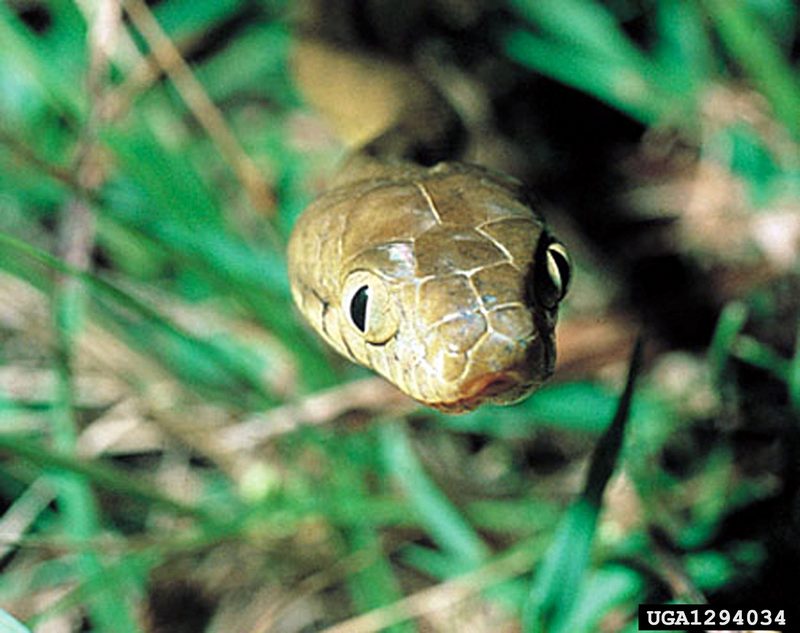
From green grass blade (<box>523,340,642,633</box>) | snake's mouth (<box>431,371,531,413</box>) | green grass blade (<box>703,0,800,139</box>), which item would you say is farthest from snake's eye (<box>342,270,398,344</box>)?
green grass blade (<box>703,0,800,139</box>)

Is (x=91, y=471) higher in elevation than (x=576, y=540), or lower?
higher

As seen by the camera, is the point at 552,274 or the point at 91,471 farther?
the point at 91,471

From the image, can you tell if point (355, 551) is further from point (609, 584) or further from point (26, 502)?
point (26, 502)

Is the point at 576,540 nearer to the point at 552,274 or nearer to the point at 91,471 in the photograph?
the point at 552,274

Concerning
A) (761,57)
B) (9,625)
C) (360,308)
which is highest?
(761,57)

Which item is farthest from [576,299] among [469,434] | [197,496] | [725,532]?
[197,496]

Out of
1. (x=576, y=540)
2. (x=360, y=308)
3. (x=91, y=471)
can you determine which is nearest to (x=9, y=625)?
(x=91, y=471)

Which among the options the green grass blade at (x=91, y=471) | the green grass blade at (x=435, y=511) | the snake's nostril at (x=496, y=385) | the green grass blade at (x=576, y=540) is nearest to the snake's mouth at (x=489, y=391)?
the snake's nostril at (x=496, y=385)
